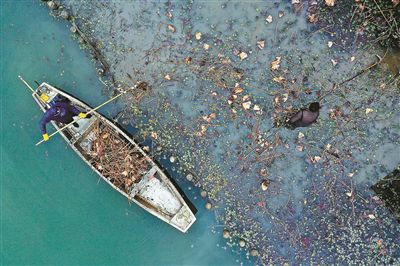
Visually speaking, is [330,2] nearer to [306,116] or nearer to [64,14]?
[306,116]

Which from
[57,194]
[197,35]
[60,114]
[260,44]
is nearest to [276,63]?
[260,44]

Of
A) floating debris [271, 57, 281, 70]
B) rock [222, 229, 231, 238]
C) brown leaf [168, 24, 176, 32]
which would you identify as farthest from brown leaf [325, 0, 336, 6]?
rock [222, 229, 231, 238]

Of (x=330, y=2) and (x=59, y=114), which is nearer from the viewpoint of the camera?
(x=59, y=114)

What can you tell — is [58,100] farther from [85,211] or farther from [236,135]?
[236,135]

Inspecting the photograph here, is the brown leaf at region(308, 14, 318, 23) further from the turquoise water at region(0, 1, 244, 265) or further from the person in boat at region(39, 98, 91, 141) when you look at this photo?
the person in boat at region(39, 98, 91, 141)

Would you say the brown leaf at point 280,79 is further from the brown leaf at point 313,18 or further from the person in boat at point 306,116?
the brown leaf at point 313,18
